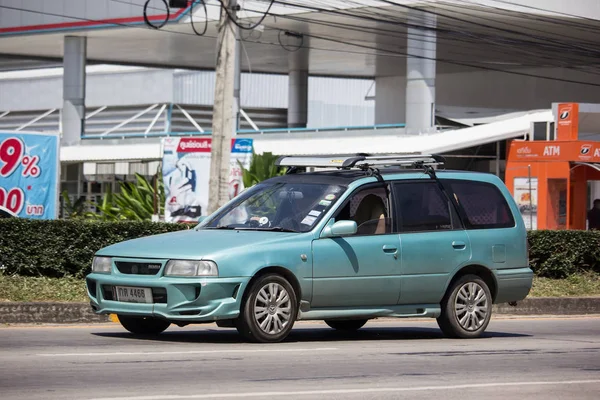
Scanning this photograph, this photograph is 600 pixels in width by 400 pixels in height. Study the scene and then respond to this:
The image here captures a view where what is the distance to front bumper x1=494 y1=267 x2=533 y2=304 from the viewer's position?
13656 mm

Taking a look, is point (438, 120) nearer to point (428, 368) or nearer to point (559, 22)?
point (559, 22)

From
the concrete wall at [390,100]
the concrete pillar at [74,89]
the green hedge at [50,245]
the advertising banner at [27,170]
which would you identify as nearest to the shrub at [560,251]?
the green hedge at [50,245]

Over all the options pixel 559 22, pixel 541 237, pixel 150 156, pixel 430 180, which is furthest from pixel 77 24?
pixel 430 180

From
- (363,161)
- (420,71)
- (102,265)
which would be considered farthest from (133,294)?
(420,71)

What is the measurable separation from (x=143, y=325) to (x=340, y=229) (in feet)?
7.54

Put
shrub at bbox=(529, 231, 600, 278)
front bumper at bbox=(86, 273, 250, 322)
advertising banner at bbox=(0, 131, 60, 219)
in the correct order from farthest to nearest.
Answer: advertising banner at bbox=(0, 131, 60, 219) → shrub at bbox=(529, 231, 600, 278) → front bumper at bbox=(86, 273, 250, 322)

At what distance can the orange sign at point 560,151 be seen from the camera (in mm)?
28875

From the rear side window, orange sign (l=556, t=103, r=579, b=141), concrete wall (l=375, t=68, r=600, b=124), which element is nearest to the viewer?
the rear side window

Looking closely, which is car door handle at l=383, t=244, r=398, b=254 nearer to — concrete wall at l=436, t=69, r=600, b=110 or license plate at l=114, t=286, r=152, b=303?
license plate at l=114, t=286, r=152, b=303

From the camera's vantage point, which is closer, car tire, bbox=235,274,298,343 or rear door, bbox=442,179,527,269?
car tire, bbox=235,274,298,343

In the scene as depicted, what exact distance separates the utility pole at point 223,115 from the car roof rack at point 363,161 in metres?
7.98

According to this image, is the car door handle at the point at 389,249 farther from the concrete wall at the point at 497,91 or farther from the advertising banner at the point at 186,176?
the concrete wall at the point at 497,91

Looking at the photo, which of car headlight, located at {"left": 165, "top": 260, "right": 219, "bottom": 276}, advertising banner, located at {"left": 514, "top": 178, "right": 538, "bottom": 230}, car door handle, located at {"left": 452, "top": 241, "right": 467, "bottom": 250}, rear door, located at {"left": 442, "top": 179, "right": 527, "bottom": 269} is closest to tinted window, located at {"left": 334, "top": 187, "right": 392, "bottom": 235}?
car door handle, located at {"left": 452, "top": 241, "right": 467, "bottom": 250}

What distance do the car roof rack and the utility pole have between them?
7.98m
